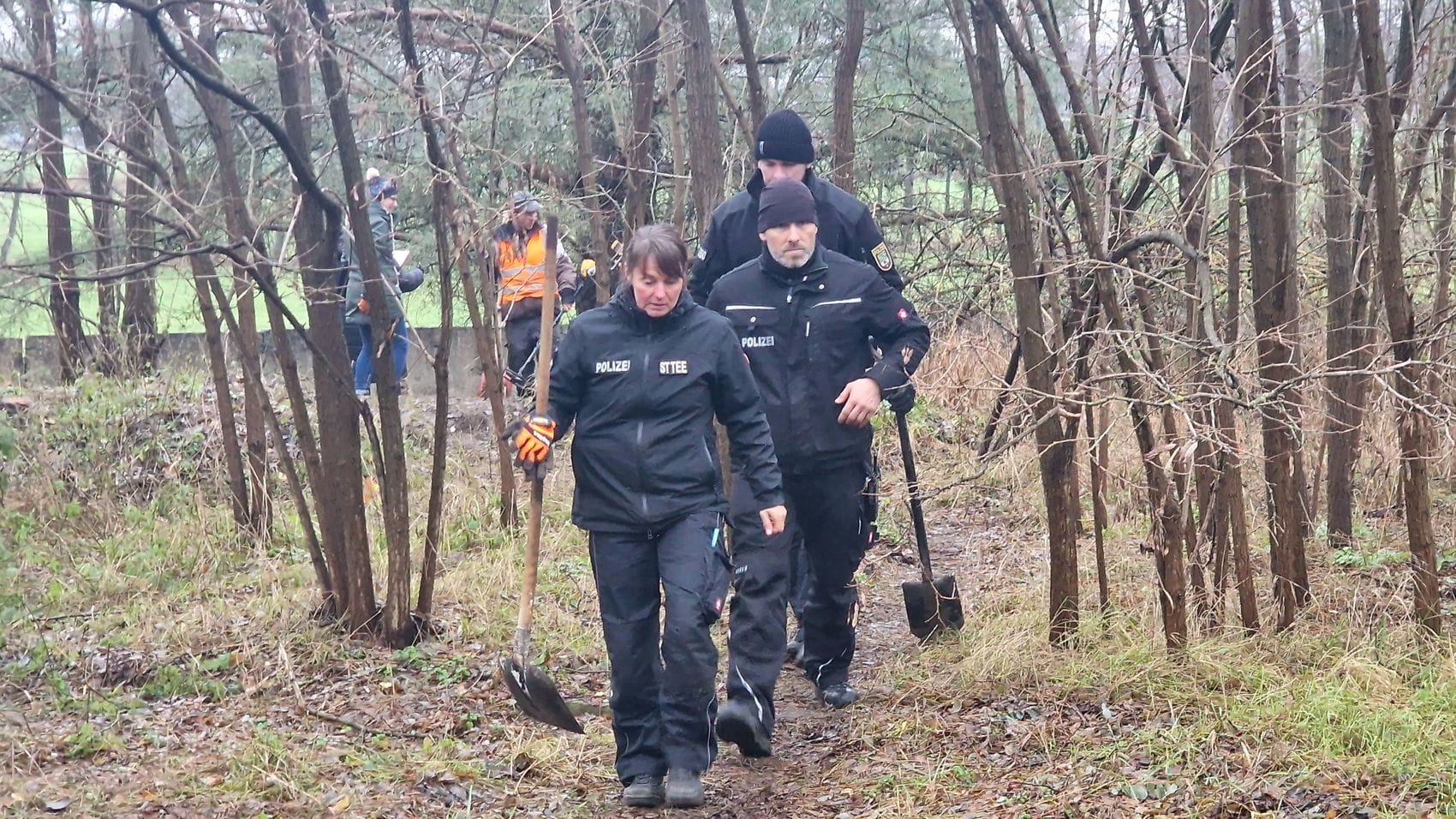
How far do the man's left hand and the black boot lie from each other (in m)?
1.24

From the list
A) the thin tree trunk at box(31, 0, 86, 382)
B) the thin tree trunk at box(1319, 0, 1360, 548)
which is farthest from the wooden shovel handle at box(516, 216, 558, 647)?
the thin tree trunk at box(31, 0, 86, 382)

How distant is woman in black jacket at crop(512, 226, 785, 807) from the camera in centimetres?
468

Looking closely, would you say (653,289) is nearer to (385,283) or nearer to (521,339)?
(385,283)

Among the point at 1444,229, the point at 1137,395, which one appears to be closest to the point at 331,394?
the point at 1137,395

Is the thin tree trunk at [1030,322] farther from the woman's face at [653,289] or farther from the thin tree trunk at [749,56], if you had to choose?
the thin tree trunk at [749,56]

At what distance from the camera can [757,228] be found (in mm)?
6125

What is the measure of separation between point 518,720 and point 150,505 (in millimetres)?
4768

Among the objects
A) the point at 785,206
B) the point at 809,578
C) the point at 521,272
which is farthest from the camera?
the point at 521,272

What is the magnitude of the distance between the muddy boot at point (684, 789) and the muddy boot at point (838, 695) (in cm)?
130

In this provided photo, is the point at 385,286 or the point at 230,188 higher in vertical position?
the point at 230,188

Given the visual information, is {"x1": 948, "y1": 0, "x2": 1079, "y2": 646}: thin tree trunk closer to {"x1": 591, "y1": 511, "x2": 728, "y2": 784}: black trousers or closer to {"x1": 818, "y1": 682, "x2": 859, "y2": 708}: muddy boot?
{"x1": 818, "y1": 682, "x2": 859, "y2": 708}: muddy boot

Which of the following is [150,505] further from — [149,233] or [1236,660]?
[1236,660]

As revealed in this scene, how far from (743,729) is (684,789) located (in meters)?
0.54

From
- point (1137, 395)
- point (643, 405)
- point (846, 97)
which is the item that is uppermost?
point (846, 97)
